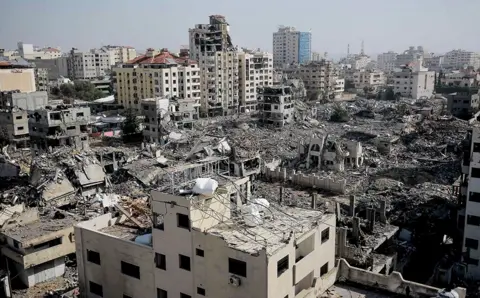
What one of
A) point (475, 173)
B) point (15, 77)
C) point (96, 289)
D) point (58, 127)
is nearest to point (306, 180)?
point (475, 173)

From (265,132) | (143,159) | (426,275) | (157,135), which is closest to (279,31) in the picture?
(265,132)

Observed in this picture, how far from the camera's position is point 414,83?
75688 millimetres

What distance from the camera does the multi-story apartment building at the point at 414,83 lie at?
75.6 metres

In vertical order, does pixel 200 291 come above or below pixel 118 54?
below

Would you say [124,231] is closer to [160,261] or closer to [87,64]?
[160,261]

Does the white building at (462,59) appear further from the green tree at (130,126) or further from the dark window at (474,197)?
the dark window at (474,197)

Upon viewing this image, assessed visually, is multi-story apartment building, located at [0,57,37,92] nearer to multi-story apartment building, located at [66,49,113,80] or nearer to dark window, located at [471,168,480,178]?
multi-story apartment building, located at [66,49,113,80]

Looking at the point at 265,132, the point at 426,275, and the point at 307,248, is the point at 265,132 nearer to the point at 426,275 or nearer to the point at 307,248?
the point at 426,275

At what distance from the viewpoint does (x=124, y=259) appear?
12.3 m

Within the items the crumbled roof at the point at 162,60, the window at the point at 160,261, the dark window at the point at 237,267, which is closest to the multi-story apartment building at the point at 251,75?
the crumbled roof at the point at 162,60

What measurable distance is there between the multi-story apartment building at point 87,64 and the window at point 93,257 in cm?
7831

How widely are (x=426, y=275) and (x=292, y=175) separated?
1208 centimetres

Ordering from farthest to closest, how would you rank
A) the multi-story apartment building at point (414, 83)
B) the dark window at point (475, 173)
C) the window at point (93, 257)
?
the multi-story apartment building at point (414, 83)
the dark window at point (475, 173)
the window at point (93, 257)

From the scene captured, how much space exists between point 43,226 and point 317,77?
65283mm
